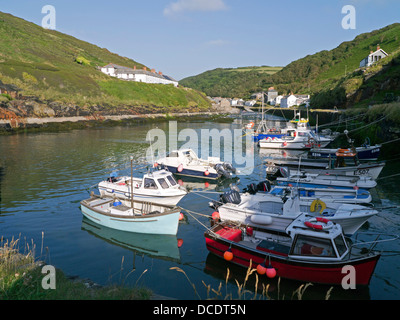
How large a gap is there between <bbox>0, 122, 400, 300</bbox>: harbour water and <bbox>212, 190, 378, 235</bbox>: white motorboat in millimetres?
2086

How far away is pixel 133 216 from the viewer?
1609 cm

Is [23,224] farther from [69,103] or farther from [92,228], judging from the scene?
[69,103]

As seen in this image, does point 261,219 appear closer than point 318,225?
No

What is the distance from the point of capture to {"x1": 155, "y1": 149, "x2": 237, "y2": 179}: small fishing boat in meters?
28.6

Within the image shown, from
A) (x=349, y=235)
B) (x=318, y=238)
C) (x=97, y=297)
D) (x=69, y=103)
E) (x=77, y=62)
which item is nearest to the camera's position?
(x=97, y=297)

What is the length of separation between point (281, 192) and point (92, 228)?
12522 mm

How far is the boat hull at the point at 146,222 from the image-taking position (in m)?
15.8

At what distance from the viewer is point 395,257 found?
1382 cm

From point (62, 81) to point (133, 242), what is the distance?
296 feet

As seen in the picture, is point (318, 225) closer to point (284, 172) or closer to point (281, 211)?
point (281, 211)

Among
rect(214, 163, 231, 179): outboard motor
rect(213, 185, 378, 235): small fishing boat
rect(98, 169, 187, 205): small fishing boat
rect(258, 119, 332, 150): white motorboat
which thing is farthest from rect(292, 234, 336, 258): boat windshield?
rect(258, 119, 332, 150): white motorboat

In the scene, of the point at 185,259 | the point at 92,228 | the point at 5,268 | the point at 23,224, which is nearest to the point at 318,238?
the point at 185,259

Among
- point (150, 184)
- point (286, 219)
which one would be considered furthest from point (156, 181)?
point (286, 219)

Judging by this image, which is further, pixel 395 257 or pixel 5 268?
pixel 395 257
